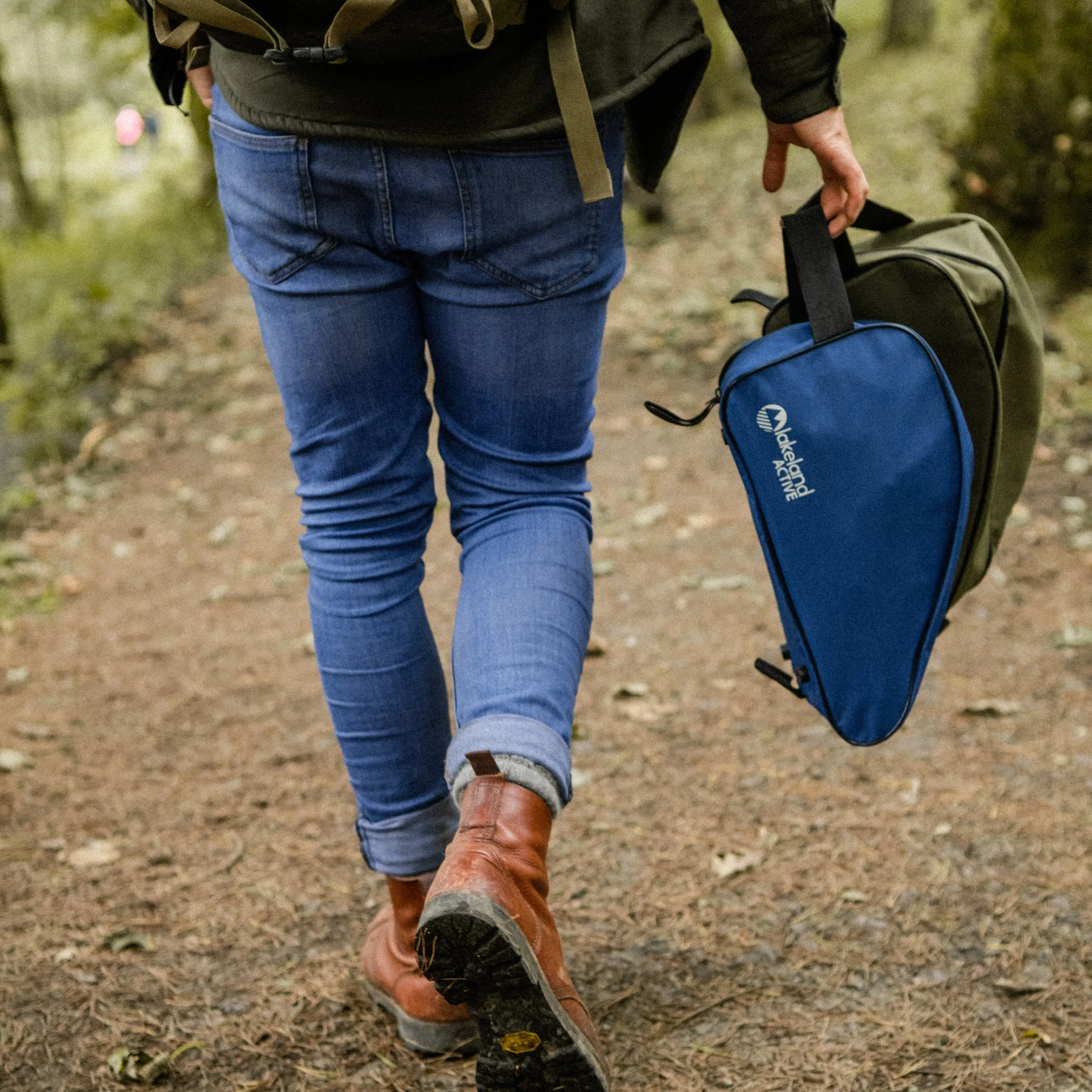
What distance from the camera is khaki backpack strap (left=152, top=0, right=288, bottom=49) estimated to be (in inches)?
46.9

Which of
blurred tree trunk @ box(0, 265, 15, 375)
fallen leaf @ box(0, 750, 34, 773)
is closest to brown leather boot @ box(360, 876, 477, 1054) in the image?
fallen leaf @ box(0, 750, 34, 773)

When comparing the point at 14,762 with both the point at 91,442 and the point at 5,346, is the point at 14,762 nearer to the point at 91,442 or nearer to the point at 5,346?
the point at 91,442

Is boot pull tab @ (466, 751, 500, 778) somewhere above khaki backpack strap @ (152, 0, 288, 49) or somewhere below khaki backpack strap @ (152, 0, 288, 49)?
below

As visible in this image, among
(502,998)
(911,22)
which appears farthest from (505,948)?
(911,22)

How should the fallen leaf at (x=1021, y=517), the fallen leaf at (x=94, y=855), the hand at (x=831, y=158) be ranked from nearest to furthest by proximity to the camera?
the hand at (x=831, y=158), the fallen leaf at (x=94, y=855), the fallen leaf at (x=1021, y=517)

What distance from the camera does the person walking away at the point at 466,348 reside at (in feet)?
4.13

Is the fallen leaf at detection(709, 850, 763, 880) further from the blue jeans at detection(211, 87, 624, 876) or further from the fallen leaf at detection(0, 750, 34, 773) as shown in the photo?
the fallen leaf at detection(0, 750, 34, 773)

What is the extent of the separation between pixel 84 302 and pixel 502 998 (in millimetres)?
6886

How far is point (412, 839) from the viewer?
5.16 feet

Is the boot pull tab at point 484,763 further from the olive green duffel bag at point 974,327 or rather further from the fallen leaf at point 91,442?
the fallen leaf at point 91,442

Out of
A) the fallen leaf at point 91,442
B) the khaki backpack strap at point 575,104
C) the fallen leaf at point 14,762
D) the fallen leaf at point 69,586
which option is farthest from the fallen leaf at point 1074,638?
the fallen leaf at point 91,442

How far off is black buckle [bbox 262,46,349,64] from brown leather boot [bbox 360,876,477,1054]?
110 centimetres

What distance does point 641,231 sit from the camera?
7.95m

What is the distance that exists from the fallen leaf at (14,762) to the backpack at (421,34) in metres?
2.00
